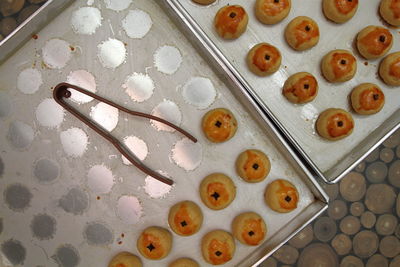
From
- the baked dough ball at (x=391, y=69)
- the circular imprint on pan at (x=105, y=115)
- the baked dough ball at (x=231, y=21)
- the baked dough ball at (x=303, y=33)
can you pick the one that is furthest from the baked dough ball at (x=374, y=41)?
the circular imprint on pan at (x=105, y=115)

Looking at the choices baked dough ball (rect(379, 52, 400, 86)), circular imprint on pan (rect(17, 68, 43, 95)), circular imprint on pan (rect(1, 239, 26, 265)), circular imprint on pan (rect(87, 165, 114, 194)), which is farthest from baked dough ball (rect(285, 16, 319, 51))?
circular imprint on pan (rect(1, 239, 26, 265))

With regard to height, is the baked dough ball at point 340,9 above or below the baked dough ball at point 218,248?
above

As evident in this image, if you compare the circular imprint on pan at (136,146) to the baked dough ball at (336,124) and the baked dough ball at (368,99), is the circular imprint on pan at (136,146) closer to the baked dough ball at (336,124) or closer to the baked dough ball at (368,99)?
the baked dough ball at (336,124)

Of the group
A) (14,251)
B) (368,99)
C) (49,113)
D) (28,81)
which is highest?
(28,81)

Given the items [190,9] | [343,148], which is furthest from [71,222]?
[343,148]

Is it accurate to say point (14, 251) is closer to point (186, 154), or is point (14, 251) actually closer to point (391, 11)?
point (186, 154)

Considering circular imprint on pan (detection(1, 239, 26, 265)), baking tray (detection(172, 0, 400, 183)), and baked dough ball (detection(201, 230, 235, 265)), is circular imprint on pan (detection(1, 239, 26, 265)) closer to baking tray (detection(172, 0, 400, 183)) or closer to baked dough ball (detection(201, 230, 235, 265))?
baked dough ball (detection(201, 230, 235, 265))

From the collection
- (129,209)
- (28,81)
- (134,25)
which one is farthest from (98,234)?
(134,25)
